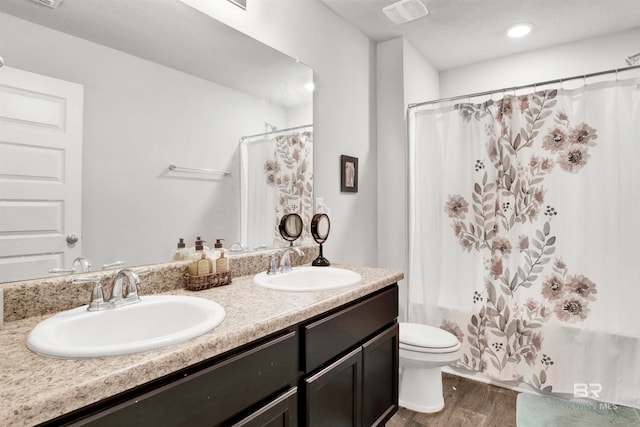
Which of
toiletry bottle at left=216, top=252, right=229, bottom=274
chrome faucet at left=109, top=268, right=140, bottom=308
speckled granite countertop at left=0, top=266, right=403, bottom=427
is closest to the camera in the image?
speckled granite countertop at left=0, top=266, right=403, bottom=427

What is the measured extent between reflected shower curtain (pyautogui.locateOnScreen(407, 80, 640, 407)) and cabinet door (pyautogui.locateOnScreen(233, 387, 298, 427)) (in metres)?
1.68

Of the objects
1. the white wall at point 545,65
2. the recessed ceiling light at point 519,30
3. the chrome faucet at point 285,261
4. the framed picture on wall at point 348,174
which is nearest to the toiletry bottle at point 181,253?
the chrome faucet at point 285,261

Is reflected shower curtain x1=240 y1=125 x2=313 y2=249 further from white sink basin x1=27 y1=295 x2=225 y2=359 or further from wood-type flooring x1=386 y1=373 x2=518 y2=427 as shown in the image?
wood-type flooring x1=386 y1=373 x2=518 y2=427

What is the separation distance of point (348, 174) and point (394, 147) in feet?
1.77

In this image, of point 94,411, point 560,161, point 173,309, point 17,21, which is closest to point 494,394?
point 560,161

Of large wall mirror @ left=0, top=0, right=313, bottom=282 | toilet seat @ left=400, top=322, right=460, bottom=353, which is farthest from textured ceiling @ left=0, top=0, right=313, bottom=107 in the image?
toilet seat @ left=400, top=322, right=460, bottom=353

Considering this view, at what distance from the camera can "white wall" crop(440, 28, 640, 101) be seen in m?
2.47

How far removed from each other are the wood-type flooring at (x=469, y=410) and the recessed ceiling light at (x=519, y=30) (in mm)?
2459

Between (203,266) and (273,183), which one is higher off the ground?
(273,183)

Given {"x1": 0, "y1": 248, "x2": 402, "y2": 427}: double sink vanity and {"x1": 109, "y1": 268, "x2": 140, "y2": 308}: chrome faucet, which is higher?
{"x1": 109, "y1": 268, "x2": 140, "y2": 308}: chrome faucet

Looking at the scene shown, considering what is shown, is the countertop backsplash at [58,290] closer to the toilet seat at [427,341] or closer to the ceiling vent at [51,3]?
the ceiling vent at [51,3]

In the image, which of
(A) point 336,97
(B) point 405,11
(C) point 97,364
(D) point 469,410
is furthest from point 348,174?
(C) point 97,364

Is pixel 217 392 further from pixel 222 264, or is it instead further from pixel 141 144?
pixel 141 144

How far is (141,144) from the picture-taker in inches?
49.0
